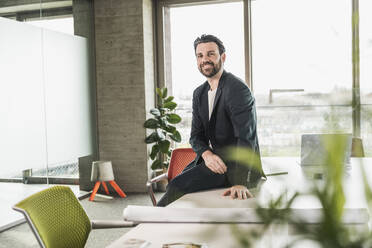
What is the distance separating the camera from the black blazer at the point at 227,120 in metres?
2.37

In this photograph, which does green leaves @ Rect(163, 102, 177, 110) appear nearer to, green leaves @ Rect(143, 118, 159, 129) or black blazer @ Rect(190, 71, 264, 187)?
green leaves @ Rect(143, 118, 159, 129)

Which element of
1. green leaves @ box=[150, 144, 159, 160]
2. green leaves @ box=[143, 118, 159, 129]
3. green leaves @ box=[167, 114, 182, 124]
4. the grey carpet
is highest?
green leaves @ box=[167, 114, 182, 124]

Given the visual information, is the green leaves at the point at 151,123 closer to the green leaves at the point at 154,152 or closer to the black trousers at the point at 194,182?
the green leaves at the point at 154,152

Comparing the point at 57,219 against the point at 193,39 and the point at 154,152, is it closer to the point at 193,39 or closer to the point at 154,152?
the point at 154,152

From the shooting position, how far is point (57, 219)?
1.76 metres

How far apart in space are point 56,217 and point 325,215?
5.44 ft

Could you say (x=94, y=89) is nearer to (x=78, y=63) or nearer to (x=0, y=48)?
(x=78, y=63)

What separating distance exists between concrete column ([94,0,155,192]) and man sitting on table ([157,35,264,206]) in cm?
312

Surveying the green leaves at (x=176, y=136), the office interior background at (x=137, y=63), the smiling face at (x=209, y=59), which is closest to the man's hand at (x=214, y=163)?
the smiling face at (x=209, y=59)

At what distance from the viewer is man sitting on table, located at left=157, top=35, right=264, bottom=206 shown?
230cm

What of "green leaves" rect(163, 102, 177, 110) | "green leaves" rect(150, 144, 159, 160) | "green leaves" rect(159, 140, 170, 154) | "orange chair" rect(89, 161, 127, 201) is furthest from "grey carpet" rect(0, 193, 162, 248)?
"green leaves" rect(163, 102, 177, 110)

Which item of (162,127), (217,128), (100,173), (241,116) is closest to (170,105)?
(162,127)

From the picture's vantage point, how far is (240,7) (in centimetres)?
582

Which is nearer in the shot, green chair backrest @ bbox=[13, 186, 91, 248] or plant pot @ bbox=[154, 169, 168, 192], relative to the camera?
green chair backrest @ bbox=[13, 186, 91, 248]
